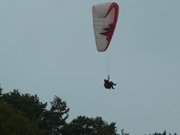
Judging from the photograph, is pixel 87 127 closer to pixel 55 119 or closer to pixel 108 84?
pixel 55 119

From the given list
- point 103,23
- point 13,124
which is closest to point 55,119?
point 13,124

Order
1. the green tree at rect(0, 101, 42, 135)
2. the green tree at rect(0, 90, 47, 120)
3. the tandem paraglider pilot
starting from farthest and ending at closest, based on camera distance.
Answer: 1. the green tree at rect(0, 90, 47, 120)
2. the green tree at rect(0, 101, 42, 135)
3. the tandem paraglider pilot

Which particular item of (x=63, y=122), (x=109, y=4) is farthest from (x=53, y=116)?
(x=109, y=4)

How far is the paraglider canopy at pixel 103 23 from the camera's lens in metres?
53.4

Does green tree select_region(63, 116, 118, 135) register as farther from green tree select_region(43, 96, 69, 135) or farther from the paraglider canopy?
the paraglider canopy

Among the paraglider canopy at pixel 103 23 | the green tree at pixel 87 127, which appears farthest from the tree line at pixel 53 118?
the paraglider canopy at pixel 103 23

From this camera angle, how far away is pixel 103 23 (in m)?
53.6

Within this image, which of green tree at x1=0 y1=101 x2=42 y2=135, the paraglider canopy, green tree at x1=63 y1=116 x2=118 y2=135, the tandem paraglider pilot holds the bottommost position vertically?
the tandem paraglider pilot

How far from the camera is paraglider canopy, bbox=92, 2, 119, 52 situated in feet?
175

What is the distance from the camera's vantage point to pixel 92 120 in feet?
347

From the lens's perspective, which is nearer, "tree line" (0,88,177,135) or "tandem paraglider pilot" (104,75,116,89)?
"tandem paraglider pilot" (104,75,116,89)

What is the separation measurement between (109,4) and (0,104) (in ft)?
109

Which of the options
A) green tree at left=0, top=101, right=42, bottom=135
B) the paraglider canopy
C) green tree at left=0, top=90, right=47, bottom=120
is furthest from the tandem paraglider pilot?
green tree at left=0, top=90, right=47, bottom=120

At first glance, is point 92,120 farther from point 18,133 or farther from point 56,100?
point 18,133
